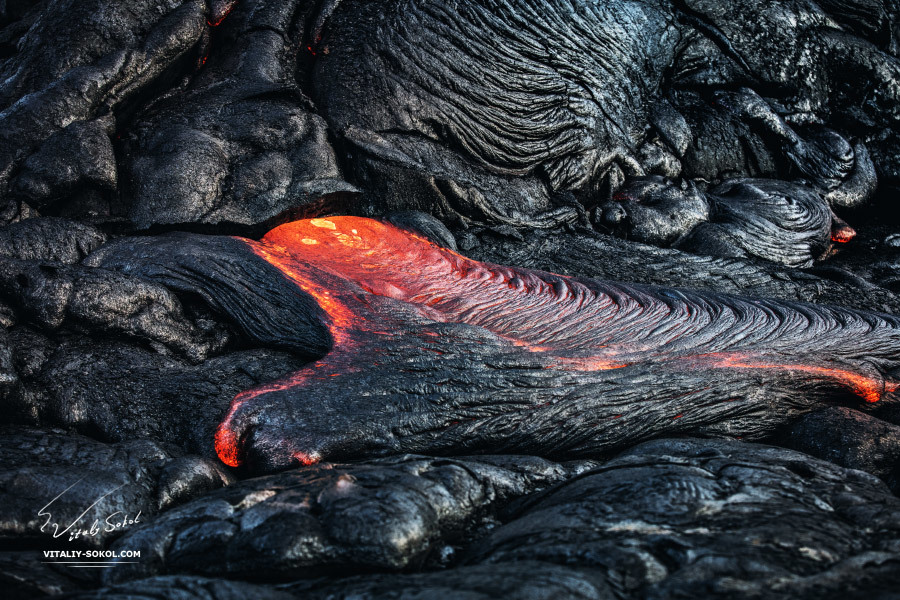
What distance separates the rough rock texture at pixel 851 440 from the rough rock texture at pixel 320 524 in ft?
5.62

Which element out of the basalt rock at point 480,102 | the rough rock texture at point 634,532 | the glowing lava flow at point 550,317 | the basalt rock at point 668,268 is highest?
the basalt rock at point 480,102

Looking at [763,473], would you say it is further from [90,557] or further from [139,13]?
[139,13]

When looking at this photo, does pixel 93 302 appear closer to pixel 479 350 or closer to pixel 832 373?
pixel 479 350

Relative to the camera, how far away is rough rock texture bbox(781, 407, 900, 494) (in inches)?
109

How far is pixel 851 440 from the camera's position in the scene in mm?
2879

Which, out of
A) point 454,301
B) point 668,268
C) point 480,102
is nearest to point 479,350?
point 454,301

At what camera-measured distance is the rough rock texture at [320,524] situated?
181 centimetres

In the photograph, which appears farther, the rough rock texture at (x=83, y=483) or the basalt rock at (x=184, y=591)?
the rough rock texture at (x=83, y=483)

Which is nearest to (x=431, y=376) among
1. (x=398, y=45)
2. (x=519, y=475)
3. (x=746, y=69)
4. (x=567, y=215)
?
(x=519, y=475)

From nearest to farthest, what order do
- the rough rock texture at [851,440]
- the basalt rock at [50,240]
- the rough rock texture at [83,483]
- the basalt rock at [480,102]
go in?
1. the rough rock texture at [83,483]
2. the rough rock texture at [851,440]
3. the basalt rock at [50,240]
4. the basalt rock at [480,102]

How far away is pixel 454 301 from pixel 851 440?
2.11 m

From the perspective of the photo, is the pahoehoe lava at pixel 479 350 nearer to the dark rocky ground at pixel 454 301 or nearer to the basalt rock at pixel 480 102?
the dark rocky ground at pixel 454 301

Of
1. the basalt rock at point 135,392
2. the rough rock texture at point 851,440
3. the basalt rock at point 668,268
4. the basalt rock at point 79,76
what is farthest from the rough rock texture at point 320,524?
the basalt rock at point 79,76

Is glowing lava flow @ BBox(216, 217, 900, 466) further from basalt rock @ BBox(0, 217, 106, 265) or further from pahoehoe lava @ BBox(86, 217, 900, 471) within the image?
basalt rock @ BBox(0, 217, 106, 265)
